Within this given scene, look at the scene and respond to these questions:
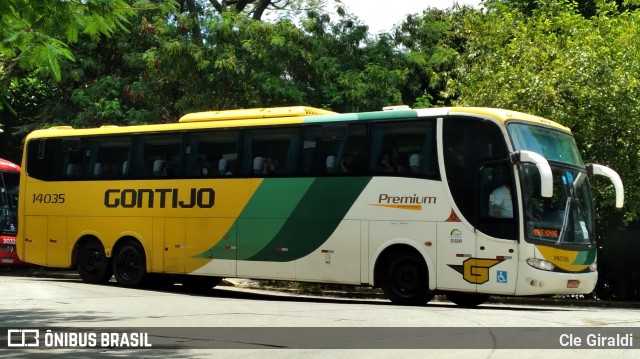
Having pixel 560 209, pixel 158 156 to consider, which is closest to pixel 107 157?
pixel 158 156

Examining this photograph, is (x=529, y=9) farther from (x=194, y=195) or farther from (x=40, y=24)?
(x=40, y=24)

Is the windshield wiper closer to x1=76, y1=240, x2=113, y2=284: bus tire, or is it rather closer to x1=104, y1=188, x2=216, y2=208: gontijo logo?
x1=104, y1=188, x2=216, y2=208: gontijo logo

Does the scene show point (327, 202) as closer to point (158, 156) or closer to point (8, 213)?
point (158, 156)

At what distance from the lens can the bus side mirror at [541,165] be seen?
15.4 metres

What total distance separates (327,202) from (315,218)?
1.46ft

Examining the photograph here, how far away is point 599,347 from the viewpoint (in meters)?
10.9

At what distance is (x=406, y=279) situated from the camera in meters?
17.5

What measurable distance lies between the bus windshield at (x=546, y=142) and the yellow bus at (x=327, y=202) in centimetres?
4

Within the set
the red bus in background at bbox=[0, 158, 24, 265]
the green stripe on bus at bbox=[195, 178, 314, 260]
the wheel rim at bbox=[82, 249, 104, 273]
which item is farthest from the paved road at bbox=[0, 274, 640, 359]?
the red bus in background at bbox=[0, 158, 24, 265]

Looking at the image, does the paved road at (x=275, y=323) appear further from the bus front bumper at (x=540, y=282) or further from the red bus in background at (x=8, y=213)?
the red bus in background at (x=8, y=213)

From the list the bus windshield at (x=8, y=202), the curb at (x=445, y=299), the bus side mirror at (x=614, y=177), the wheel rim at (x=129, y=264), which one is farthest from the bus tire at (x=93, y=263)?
the bus side mirror at (x=614, y=177)

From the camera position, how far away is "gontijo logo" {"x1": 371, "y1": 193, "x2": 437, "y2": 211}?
1705 centimetres

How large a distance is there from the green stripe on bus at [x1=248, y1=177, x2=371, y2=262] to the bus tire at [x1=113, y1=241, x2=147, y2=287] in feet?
11.2

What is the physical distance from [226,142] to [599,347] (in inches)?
414
